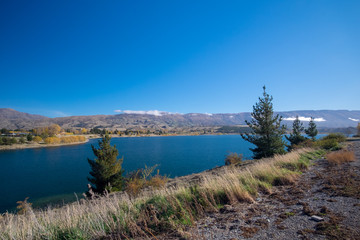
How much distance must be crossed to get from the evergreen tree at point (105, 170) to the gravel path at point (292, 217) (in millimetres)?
18720

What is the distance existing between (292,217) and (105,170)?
20.1m

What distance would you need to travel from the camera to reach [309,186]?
5945 mm

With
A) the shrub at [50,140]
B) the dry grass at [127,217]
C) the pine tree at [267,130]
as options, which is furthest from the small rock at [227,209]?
the shrub at [50,140]

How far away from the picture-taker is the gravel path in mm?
3074

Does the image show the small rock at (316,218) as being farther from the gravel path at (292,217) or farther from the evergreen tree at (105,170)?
the evergreen tree at (105,170)

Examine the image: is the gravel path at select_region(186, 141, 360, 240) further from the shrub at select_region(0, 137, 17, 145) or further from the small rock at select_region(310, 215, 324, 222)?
the shrub at select_region(0, 137, 17, 145)

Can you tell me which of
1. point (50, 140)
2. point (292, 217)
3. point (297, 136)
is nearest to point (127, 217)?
point (292, 217)

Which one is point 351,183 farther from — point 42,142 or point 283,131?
point 42,142

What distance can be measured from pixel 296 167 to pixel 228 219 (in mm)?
7172

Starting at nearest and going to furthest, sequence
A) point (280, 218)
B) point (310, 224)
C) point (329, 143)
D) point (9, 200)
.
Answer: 1. point (310, 224)
2. point (280, 218)
3. point (329, 143)
4. point (9, 200)

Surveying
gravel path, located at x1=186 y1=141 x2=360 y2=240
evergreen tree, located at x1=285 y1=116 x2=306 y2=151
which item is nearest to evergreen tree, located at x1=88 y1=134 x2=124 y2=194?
gravel path, located at x1=186 y1=141 x2=360 y2=240

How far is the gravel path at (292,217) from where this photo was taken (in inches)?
121

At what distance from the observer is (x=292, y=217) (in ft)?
12.2

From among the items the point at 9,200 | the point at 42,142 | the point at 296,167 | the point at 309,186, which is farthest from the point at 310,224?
the point at 42,142
